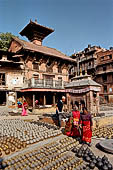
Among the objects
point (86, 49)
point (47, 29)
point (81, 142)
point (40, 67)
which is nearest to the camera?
point (81, 142)

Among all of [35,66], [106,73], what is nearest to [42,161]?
[35,66]

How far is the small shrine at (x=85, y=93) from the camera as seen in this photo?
1037 cm

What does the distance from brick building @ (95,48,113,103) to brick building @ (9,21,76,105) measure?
11.8 meters

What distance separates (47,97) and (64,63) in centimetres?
741

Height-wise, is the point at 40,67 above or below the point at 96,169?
above

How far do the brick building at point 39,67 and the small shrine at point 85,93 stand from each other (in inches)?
339

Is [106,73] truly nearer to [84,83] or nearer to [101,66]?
[101,66]

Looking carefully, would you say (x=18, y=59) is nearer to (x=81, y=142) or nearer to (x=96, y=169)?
(x=81, y=142)

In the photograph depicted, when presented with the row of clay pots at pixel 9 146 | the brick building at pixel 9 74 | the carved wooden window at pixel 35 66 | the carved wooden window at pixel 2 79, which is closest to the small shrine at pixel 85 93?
the row of clay pots at pixel 9 146

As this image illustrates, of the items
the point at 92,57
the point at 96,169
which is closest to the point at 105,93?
the point at 92,57

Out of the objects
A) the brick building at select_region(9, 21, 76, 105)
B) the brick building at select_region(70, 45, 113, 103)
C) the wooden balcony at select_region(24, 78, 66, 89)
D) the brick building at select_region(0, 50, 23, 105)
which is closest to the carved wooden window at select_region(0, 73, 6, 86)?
the brick building at select_region(0, 50, 23, 105)

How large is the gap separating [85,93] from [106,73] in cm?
2590

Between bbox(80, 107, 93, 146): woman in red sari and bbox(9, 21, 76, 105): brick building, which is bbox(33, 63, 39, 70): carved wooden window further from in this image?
bbox(80, 107, 93, 146): woman in red sari

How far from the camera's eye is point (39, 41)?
2712 centimetres
